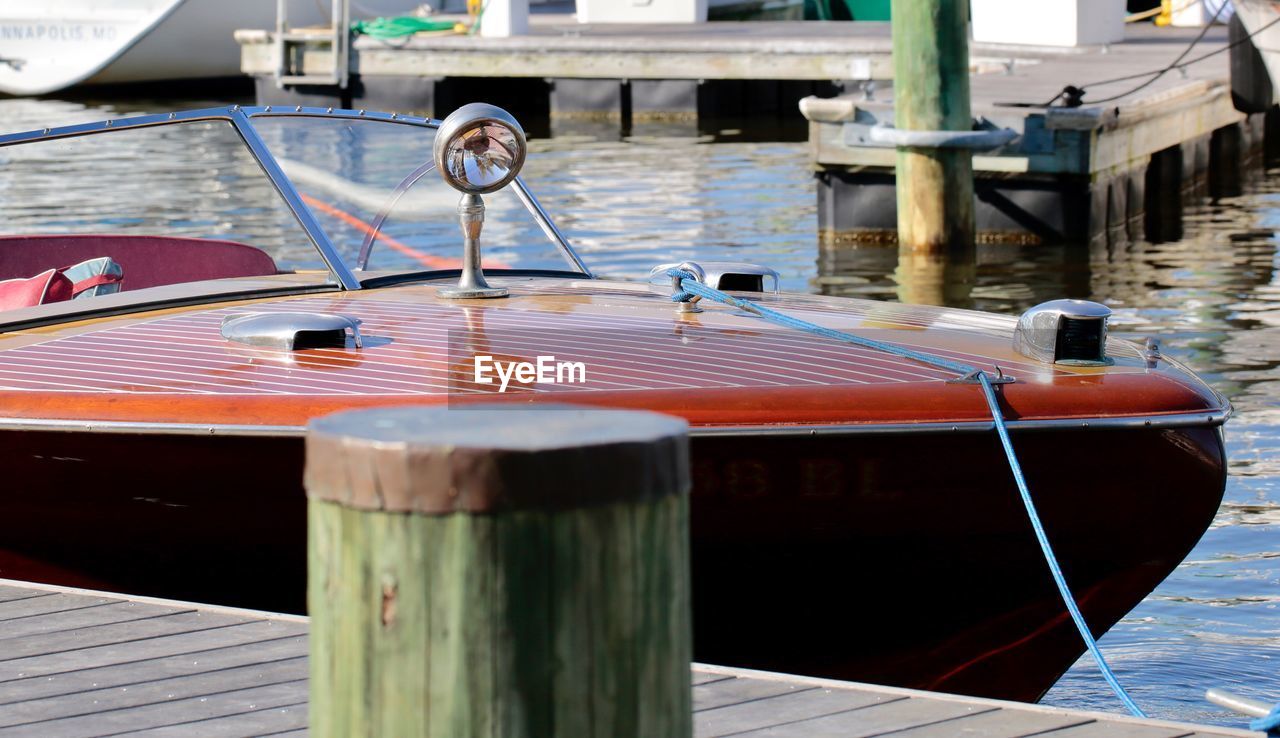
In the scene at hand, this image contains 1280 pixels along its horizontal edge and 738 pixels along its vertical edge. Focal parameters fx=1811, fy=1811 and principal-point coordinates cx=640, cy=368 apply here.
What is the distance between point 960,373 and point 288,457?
58.1 inches

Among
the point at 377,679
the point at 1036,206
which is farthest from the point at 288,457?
the point at 1036,206

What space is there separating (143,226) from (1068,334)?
2738mm

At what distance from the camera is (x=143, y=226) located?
532cm

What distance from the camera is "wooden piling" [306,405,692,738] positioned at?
6.08 ft

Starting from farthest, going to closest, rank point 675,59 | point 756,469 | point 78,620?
1. point 675,59
2. point 756,469
3. point 78,620

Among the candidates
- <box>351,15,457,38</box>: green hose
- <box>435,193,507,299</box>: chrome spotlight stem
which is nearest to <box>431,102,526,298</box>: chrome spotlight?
<box>435,193,507,299</box>: chrome spotlight stem

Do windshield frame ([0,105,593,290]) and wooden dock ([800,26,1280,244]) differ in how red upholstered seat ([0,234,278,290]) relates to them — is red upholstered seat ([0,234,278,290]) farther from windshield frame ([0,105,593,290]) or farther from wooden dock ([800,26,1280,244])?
wooden dock ([800,26,1280,244])

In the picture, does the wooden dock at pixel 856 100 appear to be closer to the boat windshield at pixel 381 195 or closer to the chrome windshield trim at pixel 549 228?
the chrome windshield trim at pixel 549 228

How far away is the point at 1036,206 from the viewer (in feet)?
37.3

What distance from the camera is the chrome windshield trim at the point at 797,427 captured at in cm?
A: 382

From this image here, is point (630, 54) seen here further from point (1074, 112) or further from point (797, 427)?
point (797, 427)

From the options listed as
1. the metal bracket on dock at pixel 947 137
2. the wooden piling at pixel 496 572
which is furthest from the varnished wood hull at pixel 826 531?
the metal bracket on dock at pixel 947 137

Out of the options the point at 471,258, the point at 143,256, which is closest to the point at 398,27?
the point at 143,256

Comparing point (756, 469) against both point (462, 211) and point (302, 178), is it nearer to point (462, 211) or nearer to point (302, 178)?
point (462, 211)
